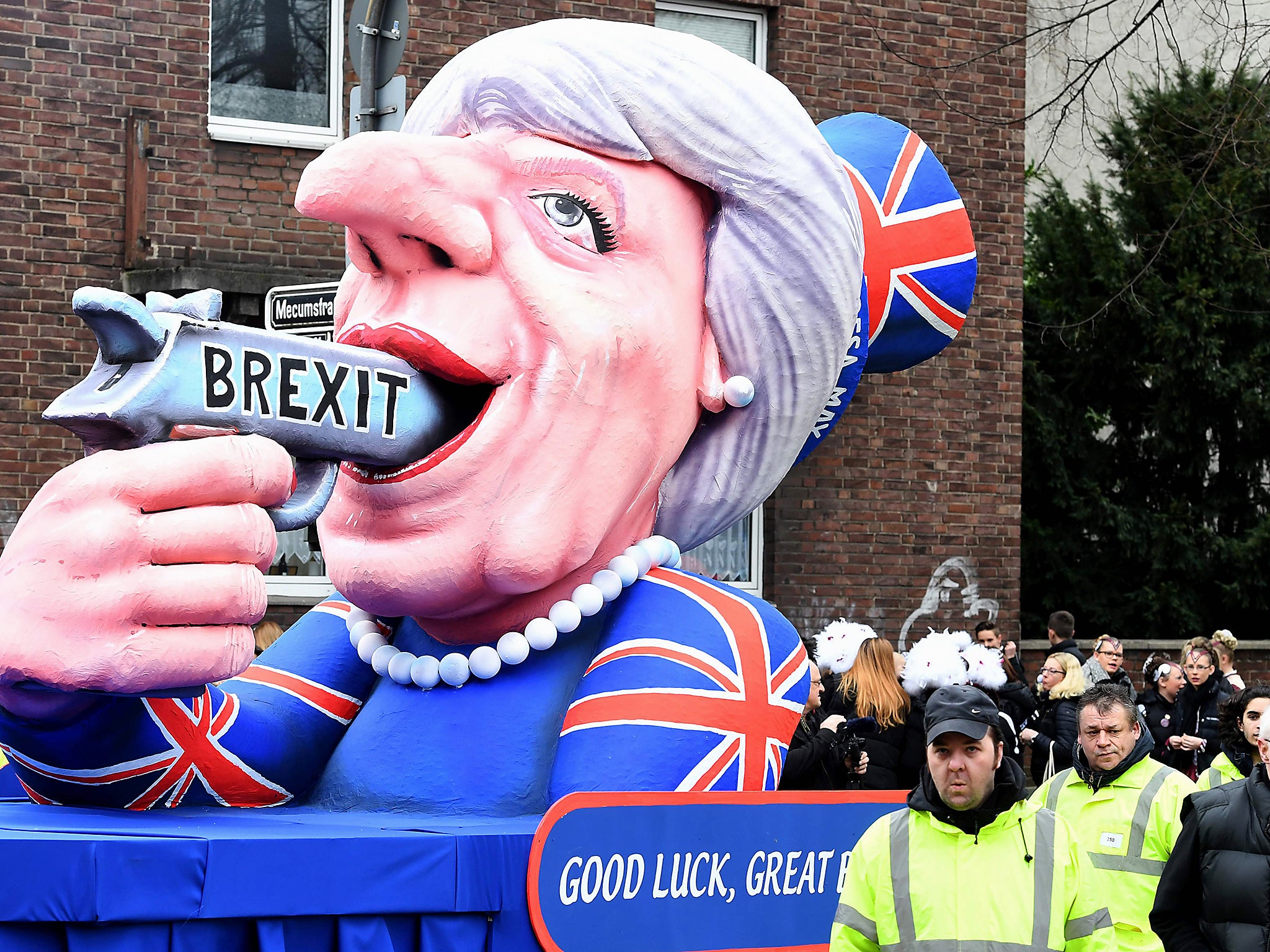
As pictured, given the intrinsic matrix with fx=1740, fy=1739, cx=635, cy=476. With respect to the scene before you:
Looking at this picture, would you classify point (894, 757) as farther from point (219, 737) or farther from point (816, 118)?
point (816, 118)

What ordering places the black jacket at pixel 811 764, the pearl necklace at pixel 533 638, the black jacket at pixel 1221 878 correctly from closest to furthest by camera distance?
the pearl necklace at pixel 533 638 → the black jacket at pixel 1221 878 → the black jacket at pixel 811 764

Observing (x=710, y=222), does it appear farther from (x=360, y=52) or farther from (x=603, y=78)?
(x=360, y=52)

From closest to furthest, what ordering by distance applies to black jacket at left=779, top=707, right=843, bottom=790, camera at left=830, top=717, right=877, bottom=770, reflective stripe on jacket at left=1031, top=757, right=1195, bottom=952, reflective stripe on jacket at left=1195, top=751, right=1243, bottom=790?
reflective stripe on jacket at left=1031, top=757, right=1195, bottom=952, reflective stripe on jacket at left=1195, top=751, right=1243, bottom=790, black jacket at left=779, top=707, right=843, bottom=790, camera at left=830, top=717, right=877, bottom=770

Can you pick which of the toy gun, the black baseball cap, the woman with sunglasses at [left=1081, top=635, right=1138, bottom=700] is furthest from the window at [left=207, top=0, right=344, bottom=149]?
the black baseball cap

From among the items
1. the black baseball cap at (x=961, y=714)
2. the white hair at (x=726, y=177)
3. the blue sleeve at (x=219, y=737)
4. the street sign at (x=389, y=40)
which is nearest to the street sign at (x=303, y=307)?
the street sign at (x=389, y=40)

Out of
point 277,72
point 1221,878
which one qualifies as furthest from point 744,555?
point 1221,878

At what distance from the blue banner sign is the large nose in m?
1.06

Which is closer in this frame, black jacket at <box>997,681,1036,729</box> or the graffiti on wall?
black jacket at <box>997,681,1036,729</box>

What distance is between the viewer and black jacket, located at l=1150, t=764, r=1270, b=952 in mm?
4473

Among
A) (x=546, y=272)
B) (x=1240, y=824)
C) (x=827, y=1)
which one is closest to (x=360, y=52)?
(x=546, y=272)

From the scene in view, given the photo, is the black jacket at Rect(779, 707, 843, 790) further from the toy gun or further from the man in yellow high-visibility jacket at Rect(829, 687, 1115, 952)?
the toy gun

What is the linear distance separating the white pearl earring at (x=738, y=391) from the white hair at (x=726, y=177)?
1.6 inches

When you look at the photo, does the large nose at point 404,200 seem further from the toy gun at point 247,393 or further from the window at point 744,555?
the window at point 744,555

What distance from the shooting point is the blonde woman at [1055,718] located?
8.32 metres
